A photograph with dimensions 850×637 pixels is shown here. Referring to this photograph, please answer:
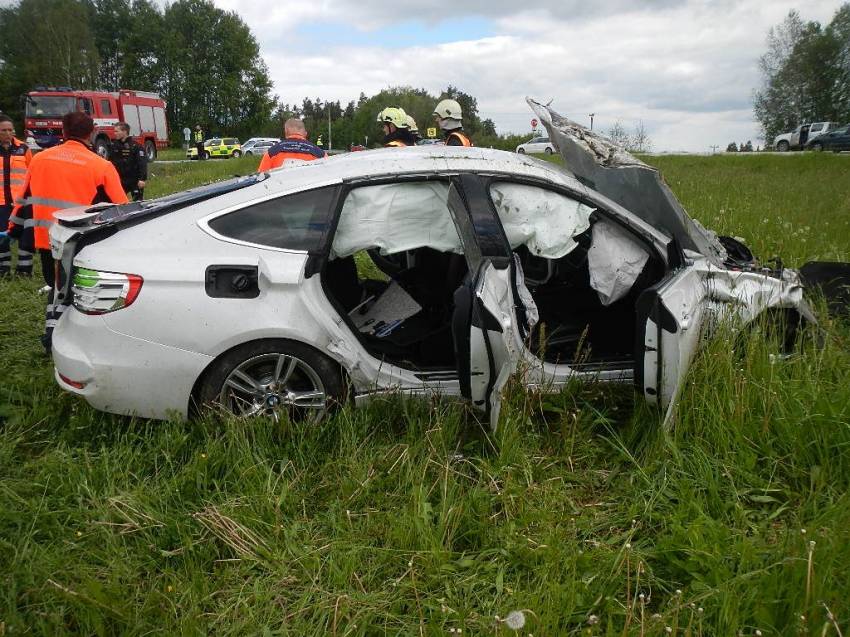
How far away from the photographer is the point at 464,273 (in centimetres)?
379

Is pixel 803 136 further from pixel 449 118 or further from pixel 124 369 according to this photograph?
pixel 124 369

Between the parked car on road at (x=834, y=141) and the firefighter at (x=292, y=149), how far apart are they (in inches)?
1203

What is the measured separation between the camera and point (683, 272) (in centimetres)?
328

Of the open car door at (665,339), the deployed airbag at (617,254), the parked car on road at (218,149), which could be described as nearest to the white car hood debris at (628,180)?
the deployed airbag at (617,254)

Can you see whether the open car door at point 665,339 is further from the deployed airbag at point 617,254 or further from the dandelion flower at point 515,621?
the dandelion flower at point 515,621

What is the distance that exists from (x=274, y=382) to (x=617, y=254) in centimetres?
186

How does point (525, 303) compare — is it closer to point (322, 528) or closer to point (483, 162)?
point (483, 162)

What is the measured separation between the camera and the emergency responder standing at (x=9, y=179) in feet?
22.3

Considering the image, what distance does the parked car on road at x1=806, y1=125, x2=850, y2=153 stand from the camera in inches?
1192

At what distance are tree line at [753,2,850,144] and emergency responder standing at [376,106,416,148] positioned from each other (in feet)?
181

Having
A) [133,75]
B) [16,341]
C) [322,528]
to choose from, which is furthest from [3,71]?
[322,528]

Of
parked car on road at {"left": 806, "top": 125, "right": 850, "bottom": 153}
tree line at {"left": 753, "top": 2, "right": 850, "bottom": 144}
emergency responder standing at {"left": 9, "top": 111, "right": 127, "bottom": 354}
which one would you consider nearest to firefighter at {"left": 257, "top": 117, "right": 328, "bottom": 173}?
emergency responder standing at {"left": 9, "top": 111, "right": 127, "bottom": 354}

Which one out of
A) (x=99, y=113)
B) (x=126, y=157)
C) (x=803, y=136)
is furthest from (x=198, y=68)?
(x=126, y=157)

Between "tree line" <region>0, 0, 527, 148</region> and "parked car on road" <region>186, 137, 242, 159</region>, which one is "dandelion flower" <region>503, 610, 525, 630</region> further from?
"tree line" <region>0, 0, 527, 148</region>
